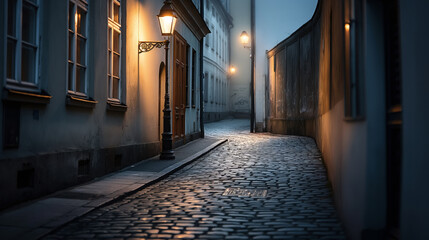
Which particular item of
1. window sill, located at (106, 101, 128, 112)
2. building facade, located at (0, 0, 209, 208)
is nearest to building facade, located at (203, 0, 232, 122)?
building facade, located at (0, 0, 209, 208)

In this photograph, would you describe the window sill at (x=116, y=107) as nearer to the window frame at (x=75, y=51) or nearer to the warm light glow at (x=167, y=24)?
the window frame at (x=75, y=51)

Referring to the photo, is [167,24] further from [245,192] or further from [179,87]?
[245,192]

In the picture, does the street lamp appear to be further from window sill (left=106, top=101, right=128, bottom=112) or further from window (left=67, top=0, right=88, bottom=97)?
window (left=67, top=0, right=88, bottom=97)

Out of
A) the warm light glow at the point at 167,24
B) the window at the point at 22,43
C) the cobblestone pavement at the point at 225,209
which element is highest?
the warm light glow at the point at 167,24

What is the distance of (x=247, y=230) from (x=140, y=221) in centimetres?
132

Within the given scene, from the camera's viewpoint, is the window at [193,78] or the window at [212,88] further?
the window at [212,88]

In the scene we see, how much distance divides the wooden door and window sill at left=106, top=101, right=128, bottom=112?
192 inches

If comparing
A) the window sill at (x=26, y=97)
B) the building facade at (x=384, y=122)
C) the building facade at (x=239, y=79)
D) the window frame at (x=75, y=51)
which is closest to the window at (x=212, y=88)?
the building facade at (x=239, y=79)

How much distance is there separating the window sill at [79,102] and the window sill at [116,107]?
697 millimetres

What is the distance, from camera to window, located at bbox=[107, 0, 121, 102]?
32.2 ft

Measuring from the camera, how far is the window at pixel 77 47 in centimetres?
809

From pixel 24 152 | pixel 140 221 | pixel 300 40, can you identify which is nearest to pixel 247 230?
pixel 140 221

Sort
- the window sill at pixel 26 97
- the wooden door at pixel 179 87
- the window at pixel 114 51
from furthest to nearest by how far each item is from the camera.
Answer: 1. the wooden door at pixel 179 87
2. the window at pixel 114 51
3. the window sill at pixel 26 97

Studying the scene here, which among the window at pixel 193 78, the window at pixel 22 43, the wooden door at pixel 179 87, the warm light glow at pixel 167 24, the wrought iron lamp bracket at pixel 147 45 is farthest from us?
the window at pixel 193 78
